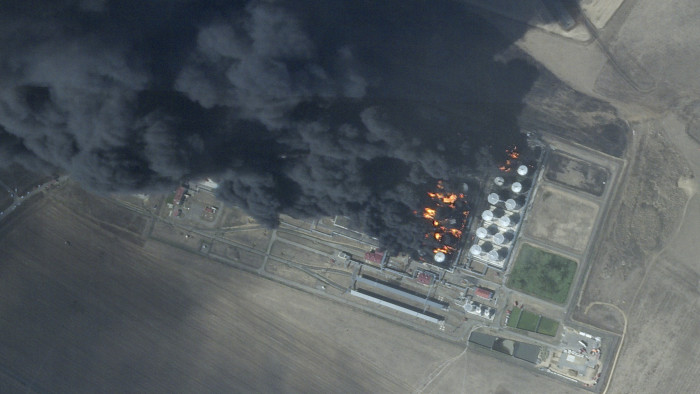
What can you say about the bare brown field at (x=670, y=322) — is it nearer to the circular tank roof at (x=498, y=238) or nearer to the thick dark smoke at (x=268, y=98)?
the circular tank roof at (x=498, y=238)

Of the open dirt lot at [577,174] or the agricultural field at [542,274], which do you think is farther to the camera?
the agricultural field at [542,274]

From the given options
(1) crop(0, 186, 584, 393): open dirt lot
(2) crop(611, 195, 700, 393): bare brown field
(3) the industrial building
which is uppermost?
(2) crop(611, 195, 700, 393): bare brown field

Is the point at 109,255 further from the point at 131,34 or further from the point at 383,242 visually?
the point at 383,242

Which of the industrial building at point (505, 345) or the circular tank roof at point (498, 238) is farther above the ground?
the circular tank roof at point (498, 238)

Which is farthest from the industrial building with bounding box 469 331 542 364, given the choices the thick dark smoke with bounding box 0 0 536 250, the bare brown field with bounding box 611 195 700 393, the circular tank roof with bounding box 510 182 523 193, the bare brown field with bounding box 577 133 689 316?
the circular tank roof with bounding box 510 182 523 193

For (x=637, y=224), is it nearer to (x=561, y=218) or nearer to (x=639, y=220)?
(x=639, y=220)

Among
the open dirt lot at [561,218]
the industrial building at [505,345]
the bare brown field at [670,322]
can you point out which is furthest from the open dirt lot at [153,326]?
the bare brown field at [670,322]

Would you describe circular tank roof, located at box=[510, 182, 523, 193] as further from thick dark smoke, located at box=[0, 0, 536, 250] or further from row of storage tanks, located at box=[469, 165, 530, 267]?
thick dark smoke, located at box=[0, 0, 536, 250]
